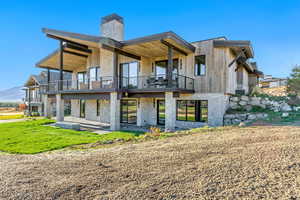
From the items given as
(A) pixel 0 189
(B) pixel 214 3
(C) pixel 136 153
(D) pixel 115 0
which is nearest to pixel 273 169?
(C) pixel 136 153

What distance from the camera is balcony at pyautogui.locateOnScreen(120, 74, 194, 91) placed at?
39.9 feet

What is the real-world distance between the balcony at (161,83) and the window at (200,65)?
734mm

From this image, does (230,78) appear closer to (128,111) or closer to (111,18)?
(128,111)

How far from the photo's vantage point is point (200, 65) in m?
13.2

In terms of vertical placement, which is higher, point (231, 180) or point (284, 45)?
point (284, 45)

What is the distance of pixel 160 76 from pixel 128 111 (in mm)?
4258

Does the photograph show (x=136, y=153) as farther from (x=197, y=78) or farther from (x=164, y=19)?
(x=164, y=19)

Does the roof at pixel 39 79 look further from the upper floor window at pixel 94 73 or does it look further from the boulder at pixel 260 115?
the boulder at pixel 260 115

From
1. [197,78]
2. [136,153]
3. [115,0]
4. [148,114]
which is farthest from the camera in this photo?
[115,0]

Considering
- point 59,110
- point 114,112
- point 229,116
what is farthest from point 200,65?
point 59,110

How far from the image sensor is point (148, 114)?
15234 mm

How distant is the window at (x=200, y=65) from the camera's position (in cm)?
1300

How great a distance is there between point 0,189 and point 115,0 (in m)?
17.6

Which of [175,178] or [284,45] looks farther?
[284,45]
